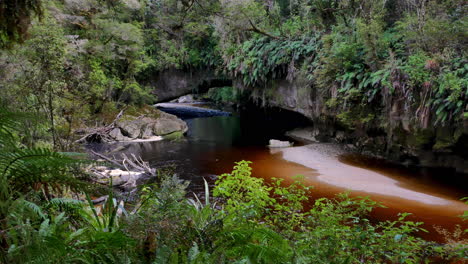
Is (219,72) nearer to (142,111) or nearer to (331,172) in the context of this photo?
(142,111)

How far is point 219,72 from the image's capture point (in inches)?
894

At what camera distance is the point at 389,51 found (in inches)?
441

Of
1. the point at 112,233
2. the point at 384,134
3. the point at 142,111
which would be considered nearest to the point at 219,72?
the point at 142,111

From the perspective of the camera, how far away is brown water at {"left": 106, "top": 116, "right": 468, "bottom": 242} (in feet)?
26.9

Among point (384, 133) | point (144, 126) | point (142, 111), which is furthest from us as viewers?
point (142, 111)

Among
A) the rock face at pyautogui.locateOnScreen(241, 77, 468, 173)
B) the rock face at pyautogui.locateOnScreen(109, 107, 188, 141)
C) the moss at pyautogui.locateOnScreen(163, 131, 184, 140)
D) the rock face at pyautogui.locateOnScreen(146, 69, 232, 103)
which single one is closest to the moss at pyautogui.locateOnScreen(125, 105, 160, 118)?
the rock face at pyautogui.locateOnScreen(109, 107, 188, 141)

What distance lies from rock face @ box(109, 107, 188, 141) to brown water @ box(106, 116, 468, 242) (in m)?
1.27

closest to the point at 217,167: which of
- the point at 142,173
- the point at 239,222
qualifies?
the point at 142,173

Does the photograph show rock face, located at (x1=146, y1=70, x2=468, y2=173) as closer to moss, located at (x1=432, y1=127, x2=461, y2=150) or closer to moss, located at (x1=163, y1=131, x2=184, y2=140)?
moss, located at (x1=432, y1=127, x2=461, y2=150)

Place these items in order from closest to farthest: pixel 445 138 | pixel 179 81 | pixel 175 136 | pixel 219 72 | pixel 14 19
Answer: pixel 14 19 → pixel 445 138 → pixel 175 136 → pixel 219 72 → pixel 179 81

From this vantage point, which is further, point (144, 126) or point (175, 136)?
point (144, 126)

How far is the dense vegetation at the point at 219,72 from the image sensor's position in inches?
67.6

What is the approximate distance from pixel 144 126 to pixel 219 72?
24.4ft

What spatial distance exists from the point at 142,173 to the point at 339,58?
8773 millimetres
